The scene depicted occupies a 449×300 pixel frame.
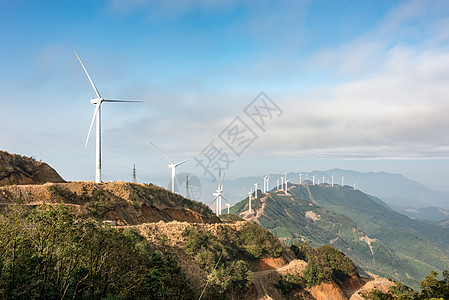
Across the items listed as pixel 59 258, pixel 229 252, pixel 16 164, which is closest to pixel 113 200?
pixel 16 164

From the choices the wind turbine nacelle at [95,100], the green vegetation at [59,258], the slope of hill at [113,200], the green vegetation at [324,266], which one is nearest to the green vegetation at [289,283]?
the green vegetation at [324,266]

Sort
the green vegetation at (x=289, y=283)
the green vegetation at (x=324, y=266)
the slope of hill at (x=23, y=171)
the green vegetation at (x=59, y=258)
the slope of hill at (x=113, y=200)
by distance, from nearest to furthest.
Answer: the green vegetation at (x=59, y=258), the slope of hill at (x=113, y=200), the green vegetation at (x=289, y=283), the slope of hill at (x=23, y=171), the green vegetation at (x=324, y=266)

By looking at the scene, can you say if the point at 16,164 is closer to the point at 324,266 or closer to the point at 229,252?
the point at 229,252

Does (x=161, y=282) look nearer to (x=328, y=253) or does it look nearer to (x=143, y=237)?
(x=143, y=237)

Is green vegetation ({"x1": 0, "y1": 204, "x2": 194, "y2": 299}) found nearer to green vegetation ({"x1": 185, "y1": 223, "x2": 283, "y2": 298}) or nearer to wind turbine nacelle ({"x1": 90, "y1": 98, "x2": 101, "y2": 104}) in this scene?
green vegetation ({"x1": 185, "y1": 223, "x2": 283, "y2": 298})

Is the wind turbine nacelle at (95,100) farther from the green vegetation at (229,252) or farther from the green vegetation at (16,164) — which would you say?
the green vegetation at (229,252)

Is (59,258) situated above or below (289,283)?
above

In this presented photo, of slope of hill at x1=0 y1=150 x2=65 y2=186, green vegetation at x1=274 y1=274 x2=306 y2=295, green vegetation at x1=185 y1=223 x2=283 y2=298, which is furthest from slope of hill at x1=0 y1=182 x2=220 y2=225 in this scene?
green vegetation at x1=274 y1=274 x2=306 y2=295

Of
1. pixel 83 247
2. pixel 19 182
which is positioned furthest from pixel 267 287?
pixel 19 182
